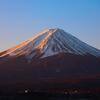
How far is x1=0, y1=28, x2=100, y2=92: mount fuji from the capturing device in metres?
32.9

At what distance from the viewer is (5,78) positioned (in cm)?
3681

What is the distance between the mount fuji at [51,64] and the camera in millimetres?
32938

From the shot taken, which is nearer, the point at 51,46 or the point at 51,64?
the point at 51,64

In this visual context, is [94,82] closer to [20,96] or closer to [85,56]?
[20,96]

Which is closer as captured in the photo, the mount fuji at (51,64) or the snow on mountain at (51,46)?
the mount fuji at (51,64)

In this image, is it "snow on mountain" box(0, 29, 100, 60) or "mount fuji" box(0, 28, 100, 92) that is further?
"snow on mountain" box(0, 29, 100, 60)

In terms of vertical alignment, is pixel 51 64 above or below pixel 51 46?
below

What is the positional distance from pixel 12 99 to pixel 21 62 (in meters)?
15.9

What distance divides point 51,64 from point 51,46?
977 centimetres

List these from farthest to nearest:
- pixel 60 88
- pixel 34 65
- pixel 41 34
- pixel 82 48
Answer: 1. pixel 41 34
2. pixel 82 48
3. pixel 34 65
4. pixel 60 88

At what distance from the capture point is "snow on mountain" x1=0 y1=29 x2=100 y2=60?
49.7m

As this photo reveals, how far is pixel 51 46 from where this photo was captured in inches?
2096

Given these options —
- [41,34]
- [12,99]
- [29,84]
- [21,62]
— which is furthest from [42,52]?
[12,99]

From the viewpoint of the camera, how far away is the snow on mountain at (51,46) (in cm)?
4966
